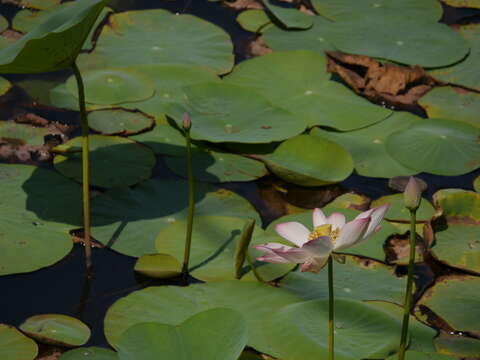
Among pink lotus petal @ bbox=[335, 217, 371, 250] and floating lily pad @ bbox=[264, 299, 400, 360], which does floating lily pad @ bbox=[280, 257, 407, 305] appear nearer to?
floating lily pad @ bbox=[264, 299, 400, 360]

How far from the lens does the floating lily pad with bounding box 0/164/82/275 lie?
2.38m

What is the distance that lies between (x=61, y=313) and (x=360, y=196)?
1096 millimetres

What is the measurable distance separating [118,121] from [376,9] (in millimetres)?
1549

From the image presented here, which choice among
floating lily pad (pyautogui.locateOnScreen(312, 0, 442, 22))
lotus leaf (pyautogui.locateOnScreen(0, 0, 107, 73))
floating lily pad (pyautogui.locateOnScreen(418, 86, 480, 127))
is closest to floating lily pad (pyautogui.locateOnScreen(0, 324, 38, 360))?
lotus leaf (pyautogui.locateOnScreen(0, 0, 107, 73))

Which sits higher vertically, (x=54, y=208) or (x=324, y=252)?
(x=324, y=252)

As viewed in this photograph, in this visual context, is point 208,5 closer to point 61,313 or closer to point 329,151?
point 329,151

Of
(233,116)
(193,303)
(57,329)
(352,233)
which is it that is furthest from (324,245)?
(233,116)

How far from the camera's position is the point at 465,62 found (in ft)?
11.6

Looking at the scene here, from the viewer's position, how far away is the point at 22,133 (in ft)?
9.70

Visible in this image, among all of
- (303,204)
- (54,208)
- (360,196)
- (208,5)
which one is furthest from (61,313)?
(208,5)

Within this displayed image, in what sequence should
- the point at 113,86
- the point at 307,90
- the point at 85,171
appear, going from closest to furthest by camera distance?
the point at 85,171, the point at 113,86, the point at 307,90

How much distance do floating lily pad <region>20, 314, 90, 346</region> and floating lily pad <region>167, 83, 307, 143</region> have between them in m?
0.90

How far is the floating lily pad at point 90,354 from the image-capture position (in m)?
2.02

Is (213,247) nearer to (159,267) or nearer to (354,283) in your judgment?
(159,267)
